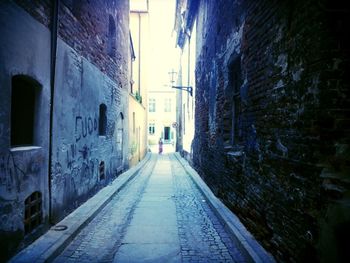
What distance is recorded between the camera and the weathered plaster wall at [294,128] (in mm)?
2441

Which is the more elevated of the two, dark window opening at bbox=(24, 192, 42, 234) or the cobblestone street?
dark window opening at bbox=(24, 192, 42, 234)

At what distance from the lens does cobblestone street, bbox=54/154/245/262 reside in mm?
3922

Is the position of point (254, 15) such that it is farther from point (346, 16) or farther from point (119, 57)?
point (119, 57)

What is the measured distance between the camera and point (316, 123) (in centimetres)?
261

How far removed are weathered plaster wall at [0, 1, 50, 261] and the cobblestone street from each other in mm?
886

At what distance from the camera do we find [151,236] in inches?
185

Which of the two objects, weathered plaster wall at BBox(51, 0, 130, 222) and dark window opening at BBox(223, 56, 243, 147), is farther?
dark window opening at BBox(223, 56, 243, 147)

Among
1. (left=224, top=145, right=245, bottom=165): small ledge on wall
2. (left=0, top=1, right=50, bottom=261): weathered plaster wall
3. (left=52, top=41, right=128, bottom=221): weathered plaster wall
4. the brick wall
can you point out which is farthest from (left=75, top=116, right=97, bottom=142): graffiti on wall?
(left=224, top=145, right=245, bottom=165): small ledge on wall

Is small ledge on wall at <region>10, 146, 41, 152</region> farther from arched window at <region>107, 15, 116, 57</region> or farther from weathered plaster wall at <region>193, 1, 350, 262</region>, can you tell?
arched window at <region>107, 15, 116, 57</region>

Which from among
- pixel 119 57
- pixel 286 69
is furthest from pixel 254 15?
pixel 119 57

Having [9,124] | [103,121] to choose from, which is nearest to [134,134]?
[103,121]

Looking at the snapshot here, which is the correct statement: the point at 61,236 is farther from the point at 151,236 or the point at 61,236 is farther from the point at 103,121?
the point at 103,121

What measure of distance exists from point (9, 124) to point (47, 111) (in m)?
1.12

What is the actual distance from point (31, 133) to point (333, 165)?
13.5 ft
